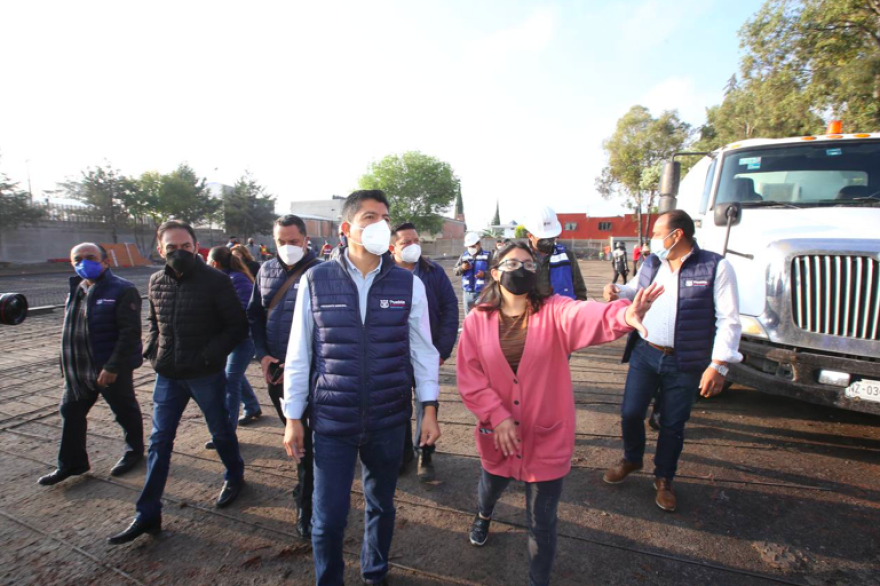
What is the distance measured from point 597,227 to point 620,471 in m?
60.1

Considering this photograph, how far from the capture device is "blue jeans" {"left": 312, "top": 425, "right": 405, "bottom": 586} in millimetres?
2033

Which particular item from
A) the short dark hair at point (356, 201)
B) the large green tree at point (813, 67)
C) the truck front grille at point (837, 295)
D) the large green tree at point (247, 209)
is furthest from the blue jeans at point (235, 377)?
the large green tree at point (247, 209)

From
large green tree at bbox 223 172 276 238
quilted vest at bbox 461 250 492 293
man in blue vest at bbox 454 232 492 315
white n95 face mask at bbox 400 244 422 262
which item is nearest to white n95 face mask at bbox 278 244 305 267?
white n95 face mask at bbox 400 244 422 262

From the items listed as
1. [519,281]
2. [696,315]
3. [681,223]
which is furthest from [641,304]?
[681,223]

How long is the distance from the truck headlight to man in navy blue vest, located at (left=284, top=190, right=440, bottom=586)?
305 cm

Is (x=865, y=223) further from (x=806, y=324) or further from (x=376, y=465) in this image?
(x=376, y=465)

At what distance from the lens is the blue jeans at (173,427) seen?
2754mm

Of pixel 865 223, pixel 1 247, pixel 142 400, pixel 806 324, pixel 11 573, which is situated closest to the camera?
pixel 11 573

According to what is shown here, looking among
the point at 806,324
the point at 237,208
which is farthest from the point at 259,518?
the point at 237,208

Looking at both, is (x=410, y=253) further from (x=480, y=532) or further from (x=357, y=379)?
(x=480, y=532)

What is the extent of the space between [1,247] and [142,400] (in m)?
30.6

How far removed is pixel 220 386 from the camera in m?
3.09

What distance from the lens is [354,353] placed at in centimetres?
206

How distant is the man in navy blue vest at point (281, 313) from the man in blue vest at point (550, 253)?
1867 millimetres
